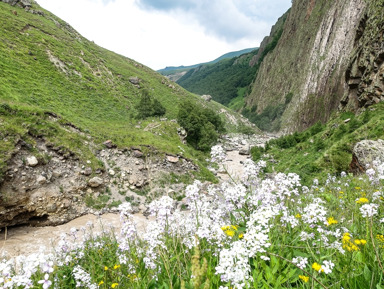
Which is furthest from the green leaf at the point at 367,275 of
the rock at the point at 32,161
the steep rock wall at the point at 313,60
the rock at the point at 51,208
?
the steep rock wall at the point at 313,60

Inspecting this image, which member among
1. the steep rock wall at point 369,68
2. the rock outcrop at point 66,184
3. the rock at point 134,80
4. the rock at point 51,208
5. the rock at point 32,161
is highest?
the rock at point 134,80

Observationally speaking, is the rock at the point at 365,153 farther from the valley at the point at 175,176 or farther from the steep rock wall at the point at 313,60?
the steep rock wall at the point at 313,60

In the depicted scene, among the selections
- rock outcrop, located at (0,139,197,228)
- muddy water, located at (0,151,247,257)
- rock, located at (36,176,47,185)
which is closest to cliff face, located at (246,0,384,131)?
muddy water, located at (0,151,247,257)

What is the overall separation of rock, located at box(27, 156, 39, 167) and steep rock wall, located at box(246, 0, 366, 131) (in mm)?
47607

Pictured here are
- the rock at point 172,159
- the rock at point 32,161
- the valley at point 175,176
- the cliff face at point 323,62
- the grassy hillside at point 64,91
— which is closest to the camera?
the valley at point 175,176

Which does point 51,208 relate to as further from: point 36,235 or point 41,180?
point 41,180

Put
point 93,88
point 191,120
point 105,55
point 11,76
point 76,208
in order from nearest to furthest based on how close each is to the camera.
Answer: point 76,208 → point 11,76 → point 191,120 → point 93,88 → point 105,55

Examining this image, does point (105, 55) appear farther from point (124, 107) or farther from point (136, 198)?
point (136, 198)

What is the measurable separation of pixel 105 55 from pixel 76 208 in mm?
59392

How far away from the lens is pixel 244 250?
2.32 m

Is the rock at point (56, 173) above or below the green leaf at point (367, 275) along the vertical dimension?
below

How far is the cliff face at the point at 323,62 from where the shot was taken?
26.6 m

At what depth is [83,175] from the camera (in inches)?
731

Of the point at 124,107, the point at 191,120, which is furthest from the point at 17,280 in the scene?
the point at 124,107
